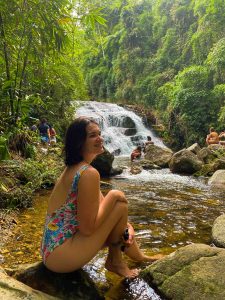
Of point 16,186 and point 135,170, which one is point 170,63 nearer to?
point 135,170

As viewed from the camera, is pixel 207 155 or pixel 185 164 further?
pixel 207 155

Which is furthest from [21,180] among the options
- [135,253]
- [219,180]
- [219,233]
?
[219,180]

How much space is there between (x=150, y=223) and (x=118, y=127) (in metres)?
14.8

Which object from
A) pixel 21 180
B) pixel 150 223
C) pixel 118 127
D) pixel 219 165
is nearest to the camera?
pixel 150 223

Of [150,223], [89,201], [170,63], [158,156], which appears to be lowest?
[158,156]

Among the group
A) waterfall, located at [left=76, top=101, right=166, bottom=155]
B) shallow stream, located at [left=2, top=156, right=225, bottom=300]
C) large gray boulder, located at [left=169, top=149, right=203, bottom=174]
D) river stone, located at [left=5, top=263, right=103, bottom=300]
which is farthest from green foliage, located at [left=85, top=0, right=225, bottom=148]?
river stone, located at [left=5, top=263, right=103, bottom=300]

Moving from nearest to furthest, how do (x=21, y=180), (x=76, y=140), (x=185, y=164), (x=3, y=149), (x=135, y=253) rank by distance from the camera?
(x=76, y=140), (x=135, y=253), (x=3, y=149), (x=21, y=180), (x=185, y=164)

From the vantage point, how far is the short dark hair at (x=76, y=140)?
2.47 m

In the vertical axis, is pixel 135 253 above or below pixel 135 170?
above

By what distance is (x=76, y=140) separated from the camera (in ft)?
8.11

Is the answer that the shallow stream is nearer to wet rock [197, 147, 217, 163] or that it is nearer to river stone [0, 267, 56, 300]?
river stone [0, 267, 56, 300]

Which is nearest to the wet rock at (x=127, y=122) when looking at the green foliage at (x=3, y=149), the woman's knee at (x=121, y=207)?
the green foliage at (x=3, y=149)

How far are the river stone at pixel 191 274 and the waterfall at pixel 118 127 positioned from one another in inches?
555

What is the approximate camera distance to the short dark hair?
8.10ft
